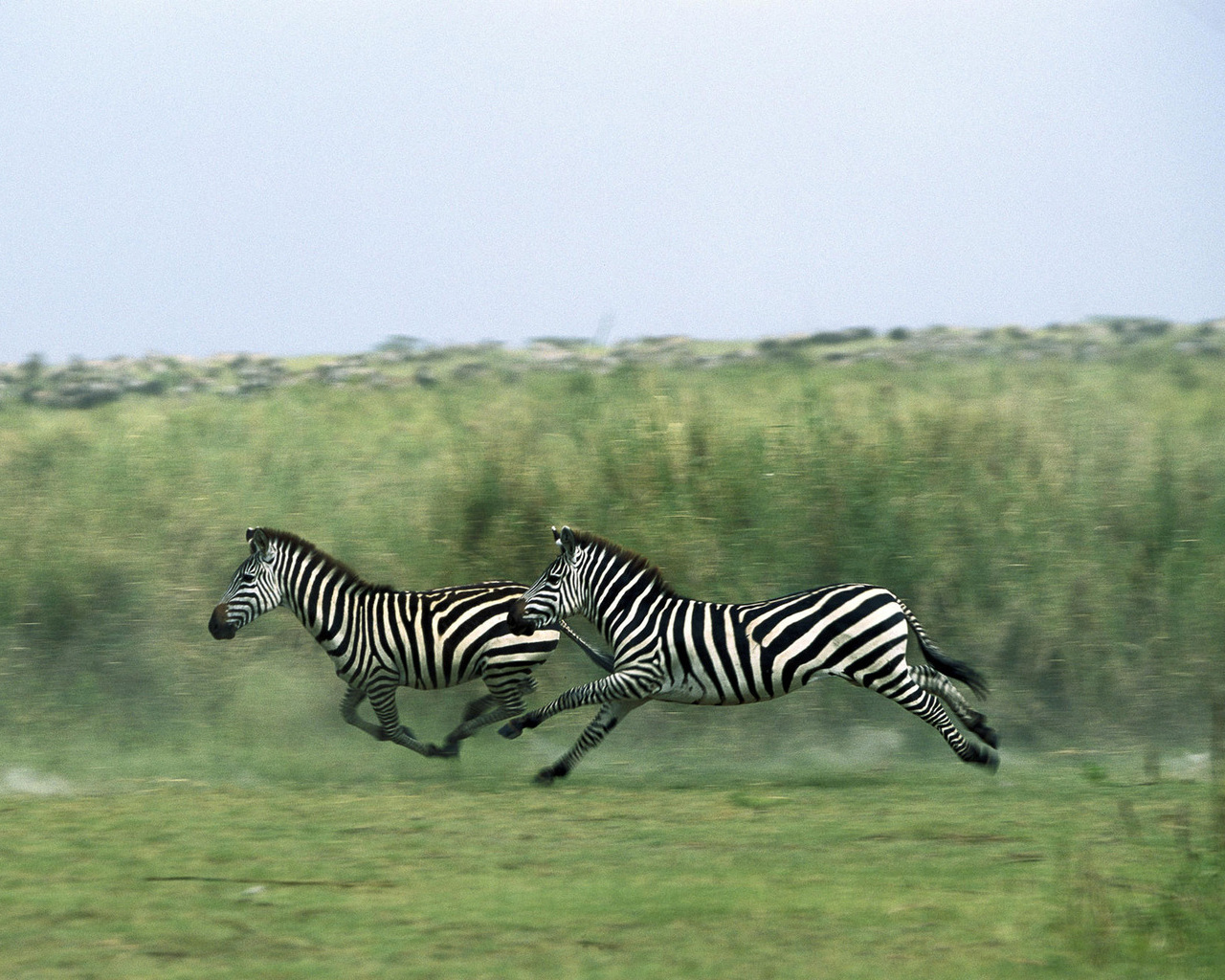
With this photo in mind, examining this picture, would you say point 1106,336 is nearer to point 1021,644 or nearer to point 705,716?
point 1021,644

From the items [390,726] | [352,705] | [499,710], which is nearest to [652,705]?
[499,710]

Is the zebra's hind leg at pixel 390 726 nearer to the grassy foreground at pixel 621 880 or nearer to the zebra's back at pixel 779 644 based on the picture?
the grassy foreground at pixel 621 880

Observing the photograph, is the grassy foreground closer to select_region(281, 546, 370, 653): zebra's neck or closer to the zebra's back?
the zebra's back

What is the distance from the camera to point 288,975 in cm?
479

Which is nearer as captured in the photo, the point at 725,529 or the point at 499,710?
the point at 499,710

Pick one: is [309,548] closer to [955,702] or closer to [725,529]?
[725,529]

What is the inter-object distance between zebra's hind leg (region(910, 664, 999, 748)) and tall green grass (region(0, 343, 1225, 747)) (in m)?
1.25

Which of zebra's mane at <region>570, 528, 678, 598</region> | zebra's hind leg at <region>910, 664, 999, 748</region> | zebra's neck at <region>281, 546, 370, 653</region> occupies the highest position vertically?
zebra's mane at <region>570, 528, 678, 598</region>

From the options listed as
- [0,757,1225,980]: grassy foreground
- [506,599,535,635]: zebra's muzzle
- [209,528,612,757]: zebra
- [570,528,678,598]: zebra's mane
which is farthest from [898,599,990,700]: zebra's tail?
[506,599,535,635]: zebra's muzzle

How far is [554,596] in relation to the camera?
8773mm

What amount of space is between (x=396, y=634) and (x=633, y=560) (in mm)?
1619

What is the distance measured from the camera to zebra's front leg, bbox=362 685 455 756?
8.92m

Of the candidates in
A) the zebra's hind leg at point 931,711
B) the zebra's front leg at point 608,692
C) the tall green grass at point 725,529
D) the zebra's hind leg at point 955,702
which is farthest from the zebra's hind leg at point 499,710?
the zebra's hind leg at point 955,702

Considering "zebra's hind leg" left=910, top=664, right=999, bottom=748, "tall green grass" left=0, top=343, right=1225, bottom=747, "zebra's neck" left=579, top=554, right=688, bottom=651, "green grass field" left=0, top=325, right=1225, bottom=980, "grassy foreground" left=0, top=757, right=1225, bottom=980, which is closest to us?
"grassy foreground" left=0, top=757, right=1225, bottom=980
